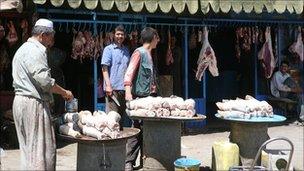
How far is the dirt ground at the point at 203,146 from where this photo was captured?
8398 mm

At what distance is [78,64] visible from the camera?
1213 cm

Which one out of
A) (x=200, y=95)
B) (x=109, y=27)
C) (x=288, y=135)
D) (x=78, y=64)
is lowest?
(x=288, y=135)

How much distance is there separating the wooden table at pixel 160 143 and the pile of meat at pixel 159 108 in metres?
0.34

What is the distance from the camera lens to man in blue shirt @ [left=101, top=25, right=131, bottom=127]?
764cm

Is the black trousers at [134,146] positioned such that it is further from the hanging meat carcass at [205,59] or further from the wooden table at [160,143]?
the hanging meat carcass at [205,59]

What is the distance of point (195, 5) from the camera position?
9.88m

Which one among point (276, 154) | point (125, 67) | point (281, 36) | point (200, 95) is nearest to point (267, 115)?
point (276, 154)

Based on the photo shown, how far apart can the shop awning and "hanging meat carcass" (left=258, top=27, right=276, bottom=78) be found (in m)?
1.37

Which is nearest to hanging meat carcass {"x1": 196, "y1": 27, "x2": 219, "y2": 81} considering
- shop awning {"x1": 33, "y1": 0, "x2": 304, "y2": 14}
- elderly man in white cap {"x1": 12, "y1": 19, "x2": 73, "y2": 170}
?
shop awning {"x1": 33, "y1": 0, "x2": 304, "y2": 14}

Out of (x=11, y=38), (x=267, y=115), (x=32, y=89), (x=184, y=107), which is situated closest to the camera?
(x=32, y=89)

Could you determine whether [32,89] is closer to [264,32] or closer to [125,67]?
[125,67]

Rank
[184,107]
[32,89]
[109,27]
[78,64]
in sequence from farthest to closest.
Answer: [78,64] → [109,27] → [184,107] → [32,89]

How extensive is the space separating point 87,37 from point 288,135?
481 centimetres

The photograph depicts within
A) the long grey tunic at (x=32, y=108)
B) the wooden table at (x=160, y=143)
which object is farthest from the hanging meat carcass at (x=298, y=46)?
the long grey tunic at (x=32, y=108)
